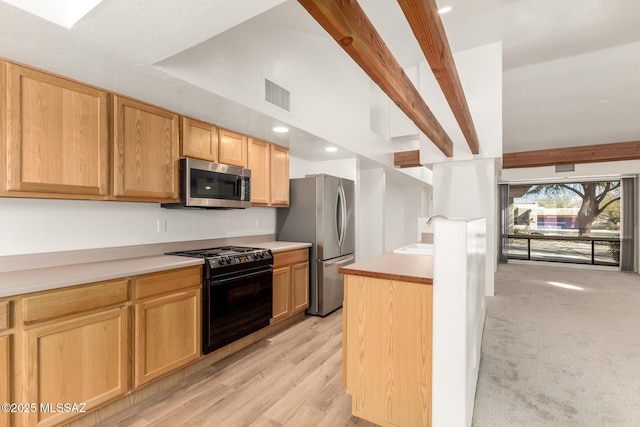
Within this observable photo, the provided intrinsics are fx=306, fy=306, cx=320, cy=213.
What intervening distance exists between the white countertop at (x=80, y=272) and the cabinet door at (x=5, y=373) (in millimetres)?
251

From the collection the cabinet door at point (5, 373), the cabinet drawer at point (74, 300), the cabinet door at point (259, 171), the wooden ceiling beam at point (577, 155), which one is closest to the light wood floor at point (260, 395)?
the cabinet door at point (5, 373)

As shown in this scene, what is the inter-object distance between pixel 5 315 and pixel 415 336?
2.14 meters

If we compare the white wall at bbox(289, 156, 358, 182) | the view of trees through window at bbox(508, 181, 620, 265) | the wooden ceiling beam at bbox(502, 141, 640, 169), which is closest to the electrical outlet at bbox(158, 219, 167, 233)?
the white wall at bbox(289, 156, 358, 182)

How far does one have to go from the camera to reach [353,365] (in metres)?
1.94

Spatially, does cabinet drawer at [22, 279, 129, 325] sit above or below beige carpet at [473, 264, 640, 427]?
above

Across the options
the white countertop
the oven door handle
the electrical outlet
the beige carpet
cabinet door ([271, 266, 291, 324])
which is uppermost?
the electrical outlet

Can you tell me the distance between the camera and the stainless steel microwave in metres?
2.64

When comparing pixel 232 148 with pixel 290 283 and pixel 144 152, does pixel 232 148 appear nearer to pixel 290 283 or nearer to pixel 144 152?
pixel 144 152

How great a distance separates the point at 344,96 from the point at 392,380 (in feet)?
11.6

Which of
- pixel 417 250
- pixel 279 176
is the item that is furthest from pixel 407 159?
pixel 417 250

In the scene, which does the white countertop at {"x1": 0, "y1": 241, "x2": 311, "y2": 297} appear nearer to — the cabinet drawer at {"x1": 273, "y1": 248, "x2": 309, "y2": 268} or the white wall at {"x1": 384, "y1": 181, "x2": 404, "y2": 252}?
the cabinet drawer at {"x1": 273, "y1": 248, "x2": 309, "y2": 268}

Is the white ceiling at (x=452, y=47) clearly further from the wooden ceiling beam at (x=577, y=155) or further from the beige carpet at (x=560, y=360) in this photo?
the beige carpet at (x=560, y=360)

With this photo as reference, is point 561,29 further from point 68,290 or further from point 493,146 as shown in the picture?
point 68,290

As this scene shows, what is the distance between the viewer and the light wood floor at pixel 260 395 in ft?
6.37
